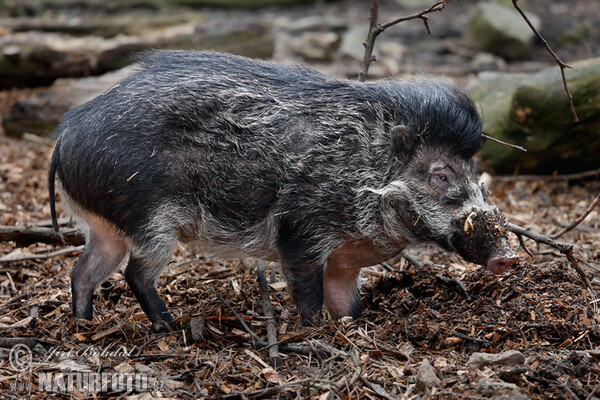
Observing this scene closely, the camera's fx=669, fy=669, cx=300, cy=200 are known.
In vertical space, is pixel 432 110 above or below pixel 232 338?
above

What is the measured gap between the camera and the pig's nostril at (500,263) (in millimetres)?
4305

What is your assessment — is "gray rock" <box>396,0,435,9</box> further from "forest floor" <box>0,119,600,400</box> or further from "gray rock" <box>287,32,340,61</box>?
"forest floor" <box>0,119,600,400</box>

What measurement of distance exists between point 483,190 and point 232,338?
199 centimetres

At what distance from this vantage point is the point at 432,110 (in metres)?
4.68

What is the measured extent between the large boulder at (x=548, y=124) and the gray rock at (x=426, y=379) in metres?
4.48

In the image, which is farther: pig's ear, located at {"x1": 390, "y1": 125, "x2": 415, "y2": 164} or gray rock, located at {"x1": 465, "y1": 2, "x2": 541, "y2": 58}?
gray rock, located at {"x1": 465, "y1": 2, "x2": 541, "y2": 58}

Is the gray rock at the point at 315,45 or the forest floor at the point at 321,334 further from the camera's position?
the gray rock at the point at 315,45

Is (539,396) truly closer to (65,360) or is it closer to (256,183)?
(256,183)

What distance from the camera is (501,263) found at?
434 centimetres

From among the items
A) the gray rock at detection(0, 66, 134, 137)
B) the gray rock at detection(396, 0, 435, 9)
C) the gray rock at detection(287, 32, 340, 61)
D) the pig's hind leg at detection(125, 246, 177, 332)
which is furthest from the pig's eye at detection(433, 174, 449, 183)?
the gray rock at detection(396, 0, 435, 9)

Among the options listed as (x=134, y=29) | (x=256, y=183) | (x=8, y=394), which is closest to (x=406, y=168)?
(x=256, y=183)

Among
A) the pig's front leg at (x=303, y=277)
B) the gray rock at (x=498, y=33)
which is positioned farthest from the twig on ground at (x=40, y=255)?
the gray rock at (x=498, y=33)

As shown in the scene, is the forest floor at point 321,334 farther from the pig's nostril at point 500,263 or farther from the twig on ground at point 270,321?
the pig's nostril at point 500,263

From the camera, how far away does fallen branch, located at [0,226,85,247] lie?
528 centimetres
